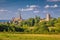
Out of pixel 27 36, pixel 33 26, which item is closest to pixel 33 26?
pixel 33 26

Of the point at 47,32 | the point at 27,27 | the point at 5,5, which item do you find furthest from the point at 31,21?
the point at 5,5

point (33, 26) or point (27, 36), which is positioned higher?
point (33, 26)

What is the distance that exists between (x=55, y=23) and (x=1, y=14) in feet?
4.08

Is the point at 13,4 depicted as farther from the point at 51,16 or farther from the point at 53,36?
the point at 53,36

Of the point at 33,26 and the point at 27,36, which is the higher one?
the point at 33,26

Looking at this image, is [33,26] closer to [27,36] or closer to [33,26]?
[33,26]

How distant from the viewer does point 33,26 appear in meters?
3.78

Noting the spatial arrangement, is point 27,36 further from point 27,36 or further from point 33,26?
point 33,26

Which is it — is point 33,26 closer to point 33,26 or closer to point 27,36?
point 33,26

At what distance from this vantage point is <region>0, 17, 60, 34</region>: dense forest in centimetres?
372

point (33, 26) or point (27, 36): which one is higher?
point (33, 26)

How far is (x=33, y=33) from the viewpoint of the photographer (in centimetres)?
377

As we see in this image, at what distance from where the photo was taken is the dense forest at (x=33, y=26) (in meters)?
3.72

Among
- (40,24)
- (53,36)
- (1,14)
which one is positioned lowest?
(53,36)
